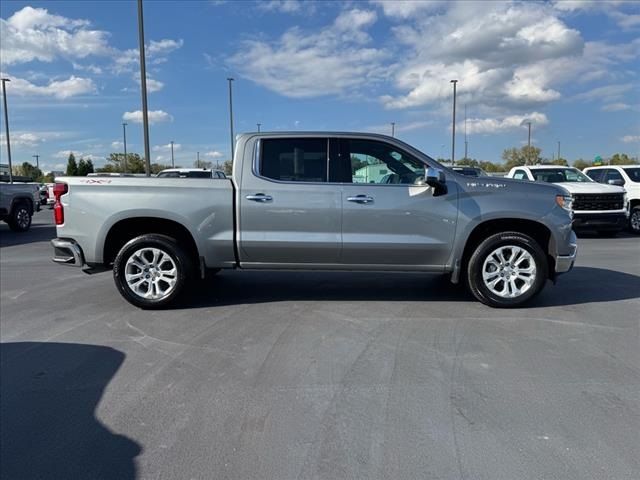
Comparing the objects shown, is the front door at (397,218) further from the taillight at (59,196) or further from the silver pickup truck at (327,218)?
the taillight at (59,196)

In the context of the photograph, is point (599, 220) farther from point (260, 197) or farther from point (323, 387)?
point (323, 387)

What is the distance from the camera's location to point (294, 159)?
574cm

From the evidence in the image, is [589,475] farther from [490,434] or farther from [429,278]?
[429,278]

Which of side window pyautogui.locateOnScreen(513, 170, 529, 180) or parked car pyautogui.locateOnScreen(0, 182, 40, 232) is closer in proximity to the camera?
side window pyautogui.locateOnScreen(513, 170, 529, 180)

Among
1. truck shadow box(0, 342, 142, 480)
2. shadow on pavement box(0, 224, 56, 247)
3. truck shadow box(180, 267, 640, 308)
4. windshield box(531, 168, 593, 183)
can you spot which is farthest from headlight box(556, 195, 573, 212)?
shadow on pavement box(0, 224, 56, 247)

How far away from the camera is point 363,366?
4020 millimetres

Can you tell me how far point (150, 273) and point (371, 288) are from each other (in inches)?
112

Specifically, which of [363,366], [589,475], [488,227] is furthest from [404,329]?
[589,475]

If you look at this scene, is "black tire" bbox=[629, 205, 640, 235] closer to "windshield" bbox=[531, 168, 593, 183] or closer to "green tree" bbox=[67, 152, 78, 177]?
"windshield" bbox=[531, 168, 593, 183]

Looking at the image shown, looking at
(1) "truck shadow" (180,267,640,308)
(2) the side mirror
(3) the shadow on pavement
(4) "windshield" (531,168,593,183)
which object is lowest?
(3) the shadow on pavement

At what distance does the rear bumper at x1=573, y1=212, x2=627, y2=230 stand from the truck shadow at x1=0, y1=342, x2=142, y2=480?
11.6m

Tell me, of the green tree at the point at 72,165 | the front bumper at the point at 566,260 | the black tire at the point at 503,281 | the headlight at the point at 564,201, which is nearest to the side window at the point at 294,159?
the black tire at the point at 503,281

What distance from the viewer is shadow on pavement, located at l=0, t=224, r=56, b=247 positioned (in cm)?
1291

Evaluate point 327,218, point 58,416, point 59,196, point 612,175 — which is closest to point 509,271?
point 327,218
